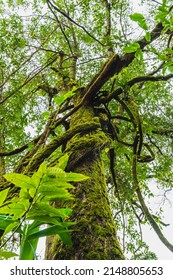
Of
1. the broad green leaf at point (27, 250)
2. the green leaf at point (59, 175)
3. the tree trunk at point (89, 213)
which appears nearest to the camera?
the green leaf at point (59, 175)

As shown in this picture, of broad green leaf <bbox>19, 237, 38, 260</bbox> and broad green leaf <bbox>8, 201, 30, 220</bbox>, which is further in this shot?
broad green leaf <bbox>19, 237, 38, 260</bbox>

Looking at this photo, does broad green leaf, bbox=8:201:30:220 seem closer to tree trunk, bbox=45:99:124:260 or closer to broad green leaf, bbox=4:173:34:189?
broad green leaf, bbox=4:173:34:189

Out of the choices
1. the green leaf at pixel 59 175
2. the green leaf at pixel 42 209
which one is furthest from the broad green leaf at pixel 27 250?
the green leaf at pixel 59 175

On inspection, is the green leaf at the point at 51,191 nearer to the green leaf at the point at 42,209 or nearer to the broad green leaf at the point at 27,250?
the green leaf at the point at 42,209

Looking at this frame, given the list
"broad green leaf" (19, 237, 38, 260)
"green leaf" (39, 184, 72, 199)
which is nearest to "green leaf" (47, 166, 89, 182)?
"green leaf" (39, 184, 72, 199)

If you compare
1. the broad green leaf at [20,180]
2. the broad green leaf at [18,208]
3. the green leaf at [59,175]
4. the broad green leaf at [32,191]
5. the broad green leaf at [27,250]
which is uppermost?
the green leaf at [59,175]

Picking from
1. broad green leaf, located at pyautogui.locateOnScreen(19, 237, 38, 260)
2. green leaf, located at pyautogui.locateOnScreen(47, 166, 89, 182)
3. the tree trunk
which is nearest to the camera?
green leaf, located at pyautogui.locateOnScreen(47, 166, 89, 182)

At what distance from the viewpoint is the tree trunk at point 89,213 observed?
132 cm

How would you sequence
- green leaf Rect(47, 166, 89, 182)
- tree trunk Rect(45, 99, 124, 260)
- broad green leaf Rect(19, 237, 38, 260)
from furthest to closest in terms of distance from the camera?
tree trunk Rect(45, 99, 124, 260) → broad green leaf Rect(19, 237, 38, 260) → green leaf Rect(47, 166, 89, 182)

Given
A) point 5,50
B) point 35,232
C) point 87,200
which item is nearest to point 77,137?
point 87,200

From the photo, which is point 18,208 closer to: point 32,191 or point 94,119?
point 32,191

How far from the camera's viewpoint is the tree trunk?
1.32 m

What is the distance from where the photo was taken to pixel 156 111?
208 inches
